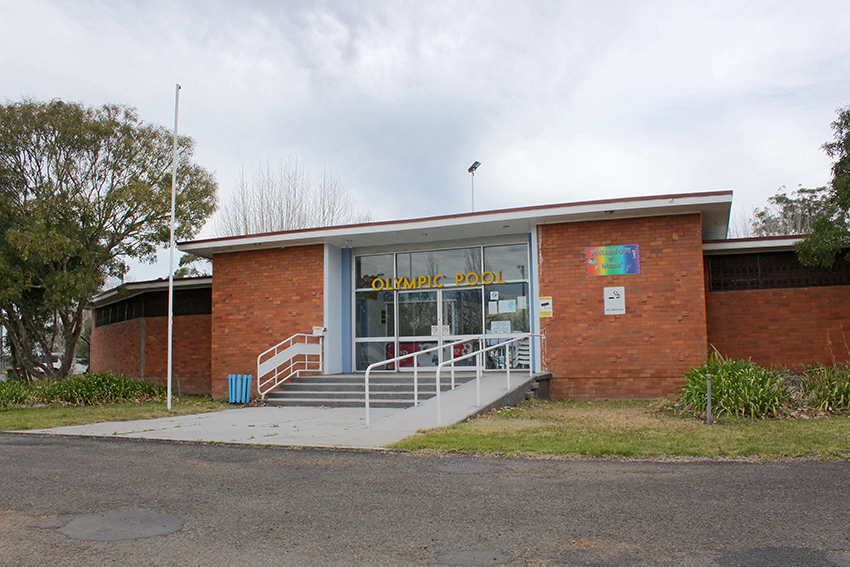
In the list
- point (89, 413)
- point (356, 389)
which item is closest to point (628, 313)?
point (356, 389)

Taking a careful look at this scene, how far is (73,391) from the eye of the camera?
15164 millimetres

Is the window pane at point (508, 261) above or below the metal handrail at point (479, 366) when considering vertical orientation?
above

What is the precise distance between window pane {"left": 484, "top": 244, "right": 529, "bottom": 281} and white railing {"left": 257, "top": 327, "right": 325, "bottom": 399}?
435 cm

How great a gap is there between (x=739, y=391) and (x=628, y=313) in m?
4.33

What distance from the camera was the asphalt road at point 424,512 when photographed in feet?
13.1

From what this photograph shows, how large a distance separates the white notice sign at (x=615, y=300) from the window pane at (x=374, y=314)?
5.41 meters

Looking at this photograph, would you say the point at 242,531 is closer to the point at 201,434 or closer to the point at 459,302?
the point at 201,434

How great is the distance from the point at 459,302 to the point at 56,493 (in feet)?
36.5

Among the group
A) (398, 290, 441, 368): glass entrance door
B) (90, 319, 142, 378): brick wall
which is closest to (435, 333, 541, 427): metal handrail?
(398, 290, 441, 368): glass entrance door

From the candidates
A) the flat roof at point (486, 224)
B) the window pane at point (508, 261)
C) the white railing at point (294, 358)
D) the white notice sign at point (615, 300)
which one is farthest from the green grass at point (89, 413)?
the white notice sign at point (615, 300)

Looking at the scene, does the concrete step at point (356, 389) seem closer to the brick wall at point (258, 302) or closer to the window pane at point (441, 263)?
the brick wall at point (258, 302)

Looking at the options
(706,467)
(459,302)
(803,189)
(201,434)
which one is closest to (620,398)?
(459,302)

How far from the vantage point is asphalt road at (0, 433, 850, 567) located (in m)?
3.98

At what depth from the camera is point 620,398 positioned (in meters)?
13.8
